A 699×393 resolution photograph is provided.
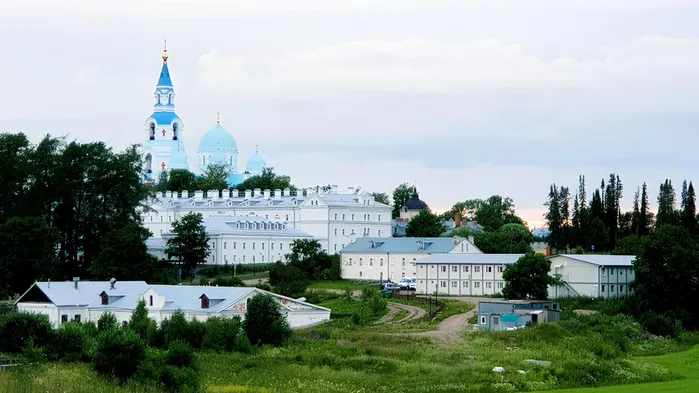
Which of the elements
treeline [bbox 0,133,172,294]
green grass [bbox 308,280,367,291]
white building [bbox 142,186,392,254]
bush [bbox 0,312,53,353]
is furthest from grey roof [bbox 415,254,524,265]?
bush [bbox 0,312,53,353]

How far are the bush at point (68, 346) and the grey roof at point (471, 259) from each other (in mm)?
36100

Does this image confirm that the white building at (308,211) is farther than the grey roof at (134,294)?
Yes

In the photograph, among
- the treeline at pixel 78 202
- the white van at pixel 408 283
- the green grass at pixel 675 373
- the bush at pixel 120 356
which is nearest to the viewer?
the green grass at pixel 675 373

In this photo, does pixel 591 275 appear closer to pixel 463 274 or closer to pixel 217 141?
pixel 463 274

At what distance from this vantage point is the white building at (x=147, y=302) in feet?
195

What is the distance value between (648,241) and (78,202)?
40.4m

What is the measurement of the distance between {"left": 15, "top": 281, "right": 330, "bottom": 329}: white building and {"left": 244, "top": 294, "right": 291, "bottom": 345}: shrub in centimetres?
501

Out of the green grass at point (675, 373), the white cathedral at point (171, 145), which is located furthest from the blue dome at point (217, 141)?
the green grass at point (675, 373)

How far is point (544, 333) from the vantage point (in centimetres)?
5519

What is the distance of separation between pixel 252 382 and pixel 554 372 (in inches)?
453

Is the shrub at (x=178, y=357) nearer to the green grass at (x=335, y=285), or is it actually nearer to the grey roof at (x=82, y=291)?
the grey roof at (x=82, y=291)

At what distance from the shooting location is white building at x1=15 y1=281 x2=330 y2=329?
195 ft

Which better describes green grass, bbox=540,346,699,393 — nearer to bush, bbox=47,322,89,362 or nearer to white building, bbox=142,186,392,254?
bush, bbox=47,322,89,362

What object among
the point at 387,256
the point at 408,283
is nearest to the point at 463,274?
the point at 408,283
